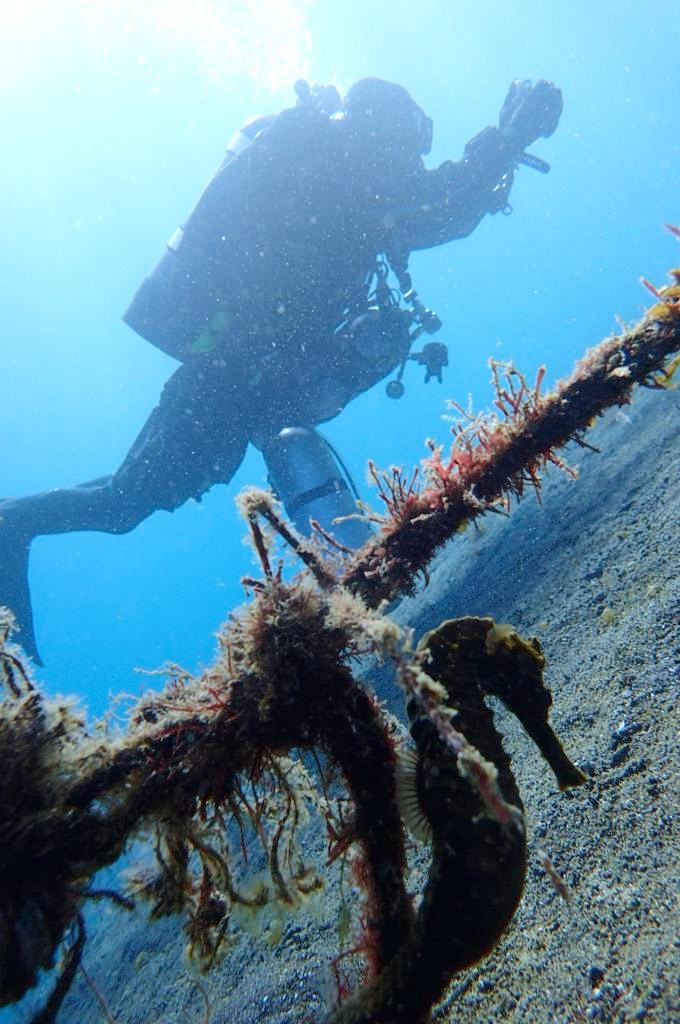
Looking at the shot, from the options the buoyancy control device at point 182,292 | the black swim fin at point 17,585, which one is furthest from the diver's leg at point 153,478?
the buoyancy control device at point 182,292

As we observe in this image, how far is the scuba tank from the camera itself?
954 cm

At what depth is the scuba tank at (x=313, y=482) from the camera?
9539mm

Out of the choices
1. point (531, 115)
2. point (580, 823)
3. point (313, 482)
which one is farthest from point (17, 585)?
point (531, 115)

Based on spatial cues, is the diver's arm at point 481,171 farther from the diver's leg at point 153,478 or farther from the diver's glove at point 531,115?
the diver's leg at point 153,478

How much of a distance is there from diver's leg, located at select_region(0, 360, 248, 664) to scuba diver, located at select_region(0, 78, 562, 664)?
34 millimetres

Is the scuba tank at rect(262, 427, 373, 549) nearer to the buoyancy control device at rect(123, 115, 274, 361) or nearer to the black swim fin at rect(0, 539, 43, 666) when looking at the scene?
the buoyancy control device at rect(123, 115, 274, 361)

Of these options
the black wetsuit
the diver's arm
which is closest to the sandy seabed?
the black wetsuit

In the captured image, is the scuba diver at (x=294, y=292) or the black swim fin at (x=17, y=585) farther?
the black swim fin at (x=17, y=585)

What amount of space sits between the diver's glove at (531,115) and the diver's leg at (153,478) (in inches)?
307

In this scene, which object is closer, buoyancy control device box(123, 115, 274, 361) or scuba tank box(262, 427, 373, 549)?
scuba tank box(262, 427, 373, 549)

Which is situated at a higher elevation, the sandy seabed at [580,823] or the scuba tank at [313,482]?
the scuba tank at [313,482]

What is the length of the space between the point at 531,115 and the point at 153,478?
10.9 metres

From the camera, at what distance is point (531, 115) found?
428 inches

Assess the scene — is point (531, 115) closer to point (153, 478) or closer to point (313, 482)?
point (313, 482)
